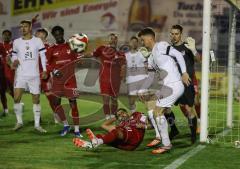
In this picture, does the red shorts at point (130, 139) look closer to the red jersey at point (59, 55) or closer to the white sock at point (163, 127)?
the white sock at point (163, 127)

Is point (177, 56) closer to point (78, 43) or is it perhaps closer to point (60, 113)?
point (78, 43)

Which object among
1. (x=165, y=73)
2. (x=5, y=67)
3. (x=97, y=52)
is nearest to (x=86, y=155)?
(x=165, y=73)

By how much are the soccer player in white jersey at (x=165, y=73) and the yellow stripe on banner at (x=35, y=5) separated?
70.8 ft

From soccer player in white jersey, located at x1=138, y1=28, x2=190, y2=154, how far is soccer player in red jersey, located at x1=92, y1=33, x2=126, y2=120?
164 inches

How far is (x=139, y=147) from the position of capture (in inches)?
360

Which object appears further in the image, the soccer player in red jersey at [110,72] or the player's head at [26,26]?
the soccer player in red jersey at [110,72]

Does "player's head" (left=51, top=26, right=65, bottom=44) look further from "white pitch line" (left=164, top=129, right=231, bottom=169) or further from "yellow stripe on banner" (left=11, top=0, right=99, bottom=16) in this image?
"yellow stripe on banner" (left=11, top=0, right=99, bottom=16)

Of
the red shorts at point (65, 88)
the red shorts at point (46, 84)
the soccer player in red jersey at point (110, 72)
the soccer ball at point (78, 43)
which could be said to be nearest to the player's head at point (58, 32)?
the soccer ball at point (78, 43)

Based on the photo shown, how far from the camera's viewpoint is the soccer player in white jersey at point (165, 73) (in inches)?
328

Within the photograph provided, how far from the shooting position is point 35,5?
98.7 ft

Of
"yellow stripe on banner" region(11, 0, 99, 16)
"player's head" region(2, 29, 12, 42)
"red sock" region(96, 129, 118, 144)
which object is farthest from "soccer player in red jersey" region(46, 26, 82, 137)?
"yellow stripe on banner" region(11, 0, 99, 16)

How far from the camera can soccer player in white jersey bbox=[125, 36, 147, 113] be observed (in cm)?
1483

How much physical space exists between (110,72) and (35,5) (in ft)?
58.3

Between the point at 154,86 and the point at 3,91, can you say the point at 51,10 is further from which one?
the point at 154,86
